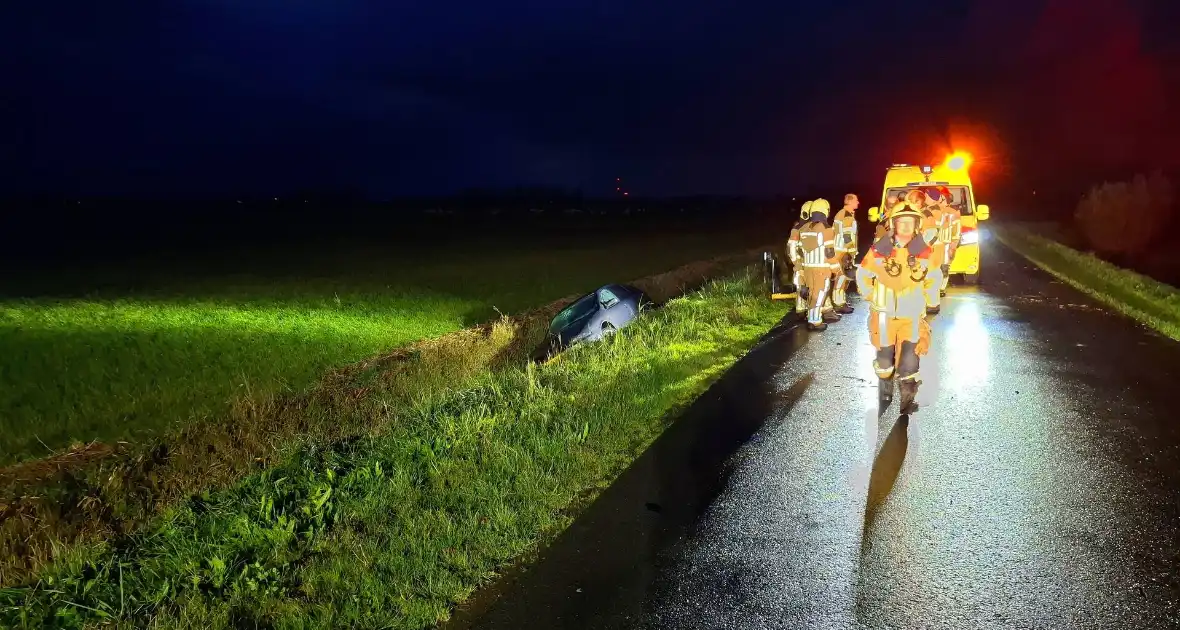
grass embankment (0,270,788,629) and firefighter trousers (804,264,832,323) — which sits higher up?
firefighter trousers (804,264,832,323)

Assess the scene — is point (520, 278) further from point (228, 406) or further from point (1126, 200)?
point (1126, 200)

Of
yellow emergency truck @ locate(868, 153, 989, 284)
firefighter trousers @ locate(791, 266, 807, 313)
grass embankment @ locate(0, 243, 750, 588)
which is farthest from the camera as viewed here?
yellow emergency truck @ locate(868, 153, 989, 284)

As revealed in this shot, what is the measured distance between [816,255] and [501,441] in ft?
22.2

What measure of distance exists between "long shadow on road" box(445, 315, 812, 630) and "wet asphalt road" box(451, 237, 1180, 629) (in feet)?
0.04

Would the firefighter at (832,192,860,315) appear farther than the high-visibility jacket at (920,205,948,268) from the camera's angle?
Yes

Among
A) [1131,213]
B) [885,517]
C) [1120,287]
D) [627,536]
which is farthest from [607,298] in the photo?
[1131,213]

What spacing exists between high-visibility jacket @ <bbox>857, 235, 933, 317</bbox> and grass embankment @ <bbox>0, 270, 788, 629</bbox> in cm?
209

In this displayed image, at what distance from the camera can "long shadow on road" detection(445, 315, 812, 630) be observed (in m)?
3.81

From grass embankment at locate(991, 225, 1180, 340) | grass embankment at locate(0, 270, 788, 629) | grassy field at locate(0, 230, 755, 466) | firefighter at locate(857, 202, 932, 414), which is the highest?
firefighter at locate(857, 202, 932, 414)

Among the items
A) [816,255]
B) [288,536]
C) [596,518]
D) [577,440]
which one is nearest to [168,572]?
[288,536]

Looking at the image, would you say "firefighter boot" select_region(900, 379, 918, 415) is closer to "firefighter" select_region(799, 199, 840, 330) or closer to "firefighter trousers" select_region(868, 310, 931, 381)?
"firefighter trousers" select_region(868, 310, 931, 381)

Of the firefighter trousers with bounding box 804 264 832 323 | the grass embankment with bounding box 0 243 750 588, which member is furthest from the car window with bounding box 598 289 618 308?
the firefighter trousers with bounding box 804 264 832 323

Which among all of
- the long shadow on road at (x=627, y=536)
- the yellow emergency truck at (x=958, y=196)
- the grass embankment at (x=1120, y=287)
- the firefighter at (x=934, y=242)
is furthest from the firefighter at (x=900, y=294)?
the yellow emergency truck at (x=958, y=196)

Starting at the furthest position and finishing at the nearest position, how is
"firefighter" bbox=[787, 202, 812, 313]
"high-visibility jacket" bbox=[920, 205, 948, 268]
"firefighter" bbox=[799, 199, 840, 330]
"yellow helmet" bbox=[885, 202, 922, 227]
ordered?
"firefighter" bbox=[787, 202, 812, 313] < "firefighter" bbox=[799, 199, 840, 330] < "high-visibility jacket" bbox=[920, 205, 948, 268] < "yellow helmet" bbox=[885, 202, 922, 227]
